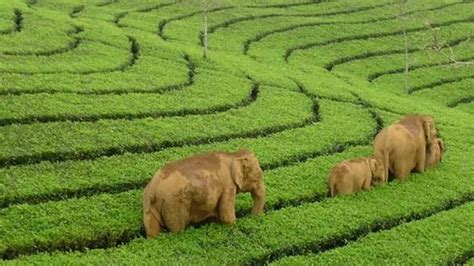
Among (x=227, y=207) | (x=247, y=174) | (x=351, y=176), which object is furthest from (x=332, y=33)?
(x=227, y=207)

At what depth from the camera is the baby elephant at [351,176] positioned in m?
13.1

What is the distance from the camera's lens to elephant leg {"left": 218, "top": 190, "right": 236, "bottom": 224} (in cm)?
1098

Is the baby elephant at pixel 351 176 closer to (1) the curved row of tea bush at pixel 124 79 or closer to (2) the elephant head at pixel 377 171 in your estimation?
(2) the elephant head at pixel 377 171

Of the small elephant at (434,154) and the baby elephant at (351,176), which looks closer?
the baby elephant at (351,176)

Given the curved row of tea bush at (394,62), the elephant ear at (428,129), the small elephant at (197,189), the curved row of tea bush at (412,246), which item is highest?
the small elephant at (197,189)

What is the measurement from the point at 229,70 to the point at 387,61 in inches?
390

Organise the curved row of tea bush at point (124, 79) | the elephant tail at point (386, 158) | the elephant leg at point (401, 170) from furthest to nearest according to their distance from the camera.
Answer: the curved row of tea bush at point (124, 79) → the elephant leg at point (401, 170) → the elephant tail at point (386, 158)

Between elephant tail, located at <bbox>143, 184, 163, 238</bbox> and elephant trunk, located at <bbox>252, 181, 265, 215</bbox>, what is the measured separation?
6.05ft

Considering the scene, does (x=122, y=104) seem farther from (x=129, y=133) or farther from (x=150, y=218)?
(x=150, y=218)

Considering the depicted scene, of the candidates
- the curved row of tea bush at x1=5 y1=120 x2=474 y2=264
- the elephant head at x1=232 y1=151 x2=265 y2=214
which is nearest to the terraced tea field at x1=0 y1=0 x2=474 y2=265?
the curved row of tea bush at x1=5 y1=120 x2=474 y2=264

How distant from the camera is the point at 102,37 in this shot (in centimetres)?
2466

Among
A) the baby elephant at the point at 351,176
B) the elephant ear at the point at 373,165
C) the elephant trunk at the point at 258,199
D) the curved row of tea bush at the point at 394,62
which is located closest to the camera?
the elephant trunk at the point at 258,199

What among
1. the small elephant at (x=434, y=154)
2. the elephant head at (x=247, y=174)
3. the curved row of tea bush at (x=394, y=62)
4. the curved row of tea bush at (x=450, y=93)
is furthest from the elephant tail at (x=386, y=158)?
the curved row of tea bush at (x=394, y=62)

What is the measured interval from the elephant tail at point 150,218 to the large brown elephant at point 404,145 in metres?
5.49
